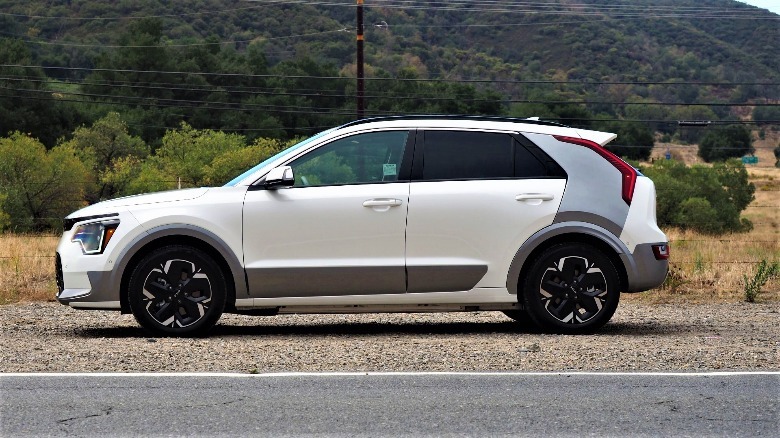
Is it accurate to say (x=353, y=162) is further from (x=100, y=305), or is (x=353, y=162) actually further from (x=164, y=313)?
(x=100, y=305)

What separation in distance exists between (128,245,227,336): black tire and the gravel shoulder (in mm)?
182

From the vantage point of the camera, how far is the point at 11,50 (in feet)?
302

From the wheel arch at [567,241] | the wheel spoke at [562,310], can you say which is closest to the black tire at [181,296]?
the wheel arch at [567,241]

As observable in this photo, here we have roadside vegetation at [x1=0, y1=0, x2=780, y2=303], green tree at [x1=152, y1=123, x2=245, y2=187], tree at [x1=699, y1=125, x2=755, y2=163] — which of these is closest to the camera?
roadside vegetation at [x1=0, y1=0, x2=780, y2=303]

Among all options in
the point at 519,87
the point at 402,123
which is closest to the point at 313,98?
the point at 519,87

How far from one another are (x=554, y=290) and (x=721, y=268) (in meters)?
7.52

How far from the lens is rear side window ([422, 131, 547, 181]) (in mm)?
9734

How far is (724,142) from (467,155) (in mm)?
108581

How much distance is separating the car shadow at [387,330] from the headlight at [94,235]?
755 millimetres

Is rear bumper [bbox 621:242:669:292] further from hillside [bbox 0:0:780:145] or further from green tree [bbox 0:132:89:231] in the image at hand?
hillside [bbox 0:0:780:145]

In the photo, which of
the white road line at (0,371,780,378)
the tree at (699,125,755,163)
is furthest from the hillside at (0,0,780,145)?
the white road line at (0,371,780,378)

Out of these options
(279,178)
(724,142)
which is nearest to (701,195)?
(724,142)

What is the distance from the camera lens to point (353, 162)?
31.9 feet

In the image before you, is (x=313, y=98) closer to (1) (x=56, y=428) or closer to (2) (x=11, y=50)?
(2) (x=11, y=50)
